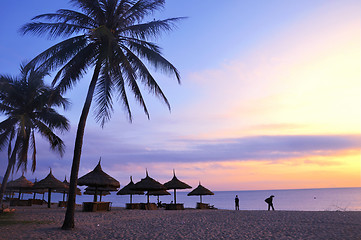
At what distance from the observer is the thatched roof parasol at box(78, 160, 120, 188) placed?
18.6 metres

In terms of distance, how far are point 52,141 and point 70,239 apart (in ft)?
30.2

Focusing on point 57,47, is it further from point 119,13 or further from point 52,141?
point 52,141

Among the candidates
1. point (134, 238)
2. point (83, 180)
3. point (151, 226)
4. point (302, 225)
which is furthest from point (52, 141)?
point (302, 225)

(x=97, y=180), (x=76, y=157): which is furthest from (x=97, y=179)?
(x=76, y=157)

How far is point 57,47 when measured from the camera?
1080 cm

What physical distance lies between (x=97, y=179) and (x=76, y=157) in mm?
9275

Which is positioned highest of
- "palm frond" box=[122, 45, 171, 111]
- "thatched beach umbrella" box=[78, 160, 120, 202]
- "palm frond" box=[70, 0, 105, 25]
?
"palm frond" box=[70, 0, 105, 25]

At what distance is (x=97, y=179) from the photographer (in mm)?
18938

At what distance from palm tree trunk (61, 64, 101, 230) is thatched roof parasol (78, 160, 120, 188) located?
8.38m

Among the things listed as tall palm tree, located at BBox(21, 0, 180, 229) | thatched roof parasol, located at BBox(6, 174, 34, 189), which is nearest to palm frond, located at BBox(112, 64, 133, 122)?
tall palm tree, located at BBox(21, 0, 180, 229)

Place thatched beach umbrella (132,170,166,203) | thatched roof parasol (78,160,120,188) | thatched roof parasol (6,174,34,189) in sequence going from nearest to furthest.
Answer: thatched roof parasol (78,160,120,188)
thatched beach umbrella (132,170,166,203)
thatched roof parasol (6,174,34,189)

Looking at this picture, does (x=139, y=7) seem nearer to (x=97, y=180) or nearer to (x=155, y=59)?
(x=155, y=59)

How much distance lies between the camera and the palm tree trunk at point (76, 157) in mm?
10117

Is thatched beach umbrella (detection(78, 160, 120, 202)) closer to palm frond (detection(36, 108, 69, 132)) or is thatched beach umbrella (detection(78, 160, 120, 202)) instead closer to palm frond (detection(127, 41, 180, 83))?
palm frond (detection(36, 108, 69, 132))
